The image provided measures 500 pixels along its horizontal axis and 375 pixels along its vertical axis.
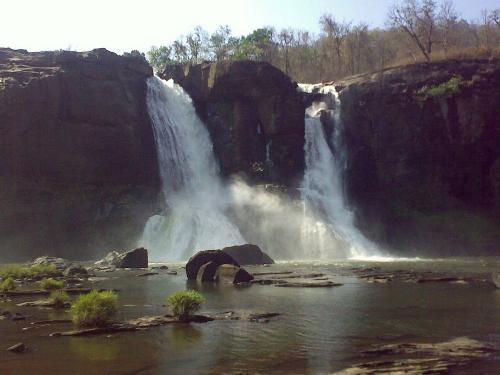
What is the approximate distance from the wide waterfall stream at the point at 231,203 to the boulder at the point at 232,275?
22120 millimetres

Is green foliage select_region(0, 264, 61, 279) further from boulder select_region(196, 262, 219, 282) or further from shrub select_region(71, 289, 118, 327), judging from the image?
shrub select_region(71, 289, 118, 327)

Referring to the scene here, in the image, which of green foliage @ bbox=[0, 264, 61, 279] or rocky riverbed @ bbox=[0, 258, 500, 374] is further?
green foliage @ bbox=[0, 264, 61, 279]

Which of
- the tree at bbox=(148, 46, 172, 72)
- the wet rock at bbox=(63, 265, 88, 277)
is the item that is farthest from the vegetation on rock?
the wet rock at bbox=(63, 265, 88, 277)

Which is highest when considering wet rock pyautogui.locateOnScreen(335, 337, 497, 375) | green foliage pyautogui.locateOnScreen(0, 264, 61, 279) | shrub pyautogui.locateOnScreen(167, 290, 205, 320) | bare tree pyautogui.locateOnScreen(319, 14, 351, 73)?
bare tree pyautogui.locateOnScreen(319, 14, 351, 73)

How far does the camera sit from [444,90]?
Answer: 6544cm

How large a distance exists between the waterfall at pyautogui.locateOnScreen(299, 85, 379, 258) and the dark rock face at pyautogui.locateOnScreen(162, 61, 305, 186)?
1571mm

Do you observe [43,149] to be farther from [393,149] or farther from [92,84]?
[393,149]

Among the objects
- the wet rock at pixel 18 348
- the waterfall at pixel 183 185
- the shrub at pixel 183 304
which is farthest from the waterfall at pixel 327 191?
the wet rock at pixel 18 348

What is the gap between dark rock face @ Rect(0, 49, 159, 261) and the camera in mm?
56375

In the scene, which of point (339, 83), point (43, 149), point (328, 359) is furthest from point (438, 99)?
point (328, 359)

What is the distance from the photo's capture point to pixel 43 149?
2276 inches

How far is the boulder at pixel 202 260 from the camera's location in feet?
109

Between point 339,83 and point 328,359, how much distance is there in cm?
5899

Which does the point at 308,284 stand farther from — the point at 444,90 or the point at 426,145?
the point at 444,90
